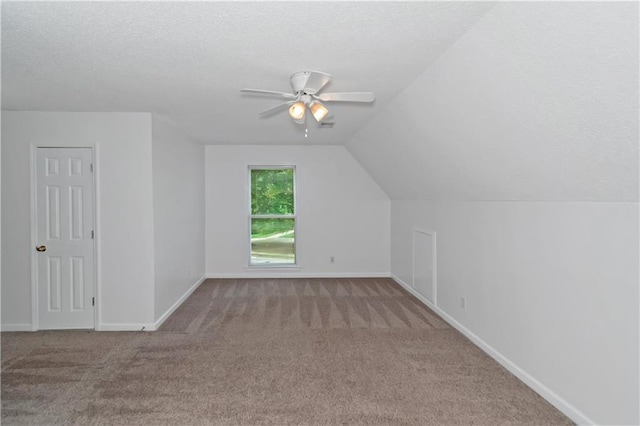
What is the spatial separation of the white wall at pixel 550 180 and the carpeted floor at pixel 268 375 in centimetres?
42

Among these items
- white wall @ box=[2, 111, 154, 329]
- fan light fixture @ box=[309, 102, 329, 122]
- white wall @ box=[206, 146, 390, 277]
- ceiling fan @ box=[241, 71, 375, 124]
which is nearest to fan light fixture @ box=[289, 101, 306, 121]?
ceiling fan @ box=[241, 71, 375, 124]

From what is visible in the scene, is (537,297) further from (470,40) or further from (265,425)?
(265,425)

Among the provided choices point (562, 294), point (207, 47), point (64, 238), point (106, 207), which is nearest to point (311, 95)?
point (207, 47)

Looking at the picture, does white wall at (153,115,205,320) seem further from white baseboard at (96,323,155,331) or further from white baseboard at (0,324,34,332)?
white baseboard at (0,324,34,332)

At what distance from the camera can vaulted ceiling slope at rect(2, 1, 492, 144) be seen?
1.81m

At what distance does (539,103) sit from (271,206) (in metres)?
5.03

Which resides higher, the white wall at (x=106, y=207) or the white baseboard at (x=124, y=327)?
the white wall at (x=106, y=207)

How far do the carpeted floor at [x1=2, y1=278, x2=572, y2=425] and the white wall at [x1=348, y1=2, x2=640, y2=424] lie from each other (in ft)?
1.39

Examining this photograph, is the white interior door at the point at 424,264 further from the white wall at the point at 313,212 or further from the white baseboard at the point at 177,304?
the white baseboard at the point at 177,304

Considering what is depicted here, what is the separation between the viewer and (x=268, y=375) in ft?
9.45

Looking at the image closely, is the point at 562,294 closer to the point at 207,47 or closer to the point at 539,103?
the point at 539,103

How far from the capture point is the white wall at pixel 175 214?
404 cm

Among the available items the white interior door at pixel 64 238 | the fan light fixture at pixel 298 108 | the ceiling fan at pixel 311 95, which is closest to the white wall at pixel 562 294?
the ceiling fan at pixel 311 95

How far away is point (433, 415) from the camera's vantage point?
2.34m
